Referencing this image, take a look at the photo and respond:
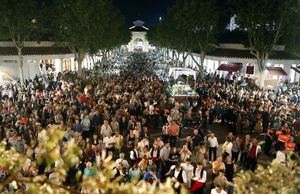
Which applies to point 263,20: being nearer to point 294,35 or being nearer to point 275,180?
point 294,35

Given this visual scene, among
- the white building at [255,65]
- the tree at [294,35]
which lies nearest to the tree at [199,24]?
the white building at [255,65]

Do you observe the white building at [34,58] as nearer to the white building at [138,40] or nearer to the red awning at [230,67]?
the red awning at [230,67]

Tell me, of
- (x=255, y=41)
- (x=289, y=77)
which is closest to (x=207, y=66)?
(x=289, y=77)

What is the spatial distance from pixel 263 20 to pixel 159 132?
575 inches

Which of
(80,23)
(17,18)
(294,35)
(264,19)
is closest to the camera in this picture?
(264,19)

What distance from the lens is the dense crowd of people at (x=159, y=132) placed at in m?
9.95

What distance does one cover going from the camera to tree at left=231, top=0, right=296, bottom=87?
26156 mm

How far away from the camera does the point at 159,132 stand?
17344mm

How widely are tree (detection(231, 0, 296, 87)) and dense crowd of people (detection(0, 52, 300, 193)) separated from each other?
23.6 feet

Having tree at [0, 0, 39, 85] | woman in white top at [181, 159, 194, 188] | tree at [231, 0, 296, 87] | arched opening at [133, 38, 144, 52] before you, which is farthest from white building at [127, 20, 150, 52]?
woman in white top at [181, 159, 194, 188]

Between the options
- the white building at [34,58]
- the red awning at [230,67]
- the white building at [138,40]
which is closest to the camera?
the white building at [34,58]

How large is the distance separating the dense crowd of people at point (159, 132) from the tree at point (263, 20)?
720 centimetres

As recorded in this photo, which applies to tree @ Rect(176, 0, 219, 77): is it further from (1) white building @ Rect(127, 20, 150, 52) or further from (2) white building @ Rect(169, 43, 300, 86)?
(1) white building @ Rect(127, 20, 150, 52)

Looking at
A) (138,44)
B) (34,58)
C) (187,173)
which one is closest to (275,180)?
(187,173)
